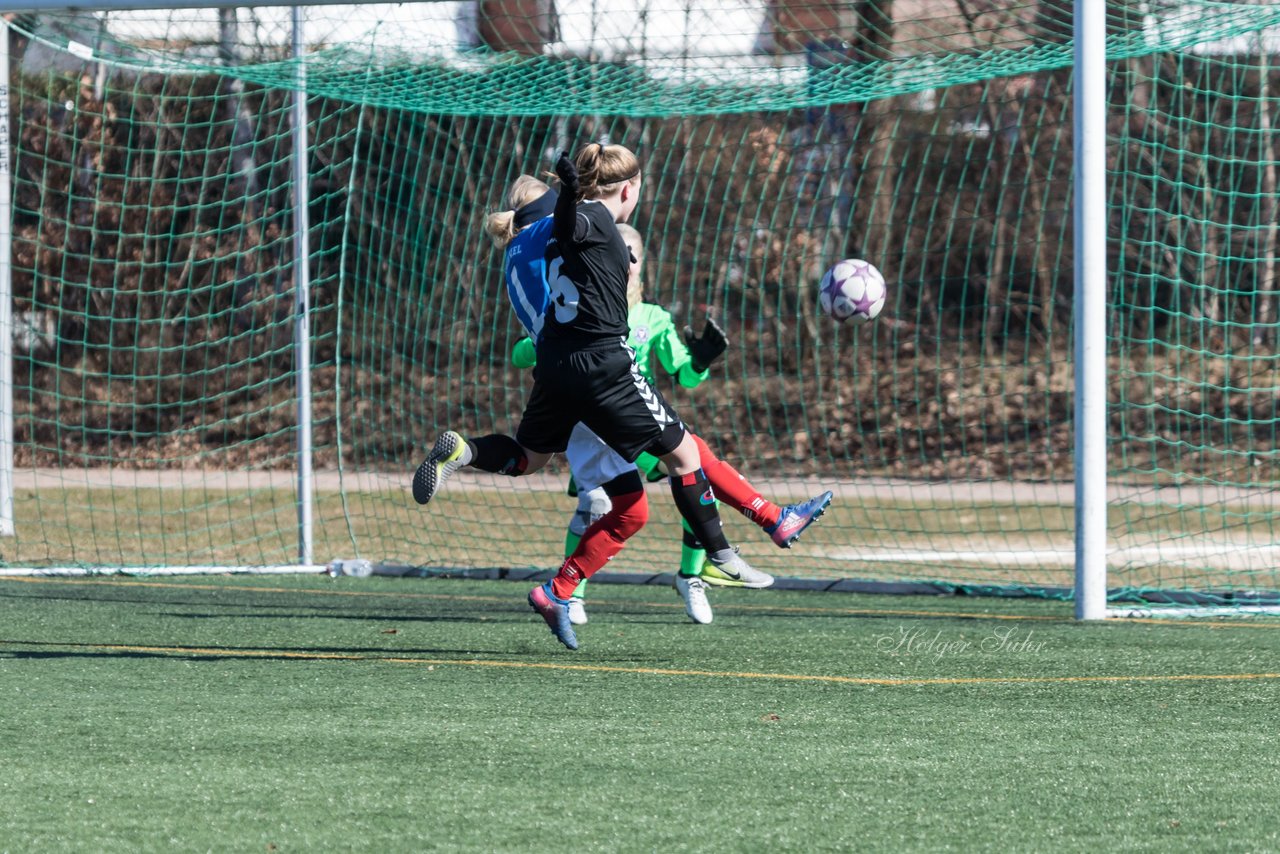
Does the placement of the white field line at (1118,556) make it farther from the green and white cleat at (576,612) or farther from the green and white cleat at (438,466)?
the green and white cleat at (438,466)

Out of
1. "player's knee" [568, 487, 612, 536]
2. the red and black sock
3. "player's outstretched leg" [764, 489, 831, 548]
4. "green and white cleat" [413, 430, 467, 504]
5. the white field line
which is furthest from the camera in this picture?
the white field line

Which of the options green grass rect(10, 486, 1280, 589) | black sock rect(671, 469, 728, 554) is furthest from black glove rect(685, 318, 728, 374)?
green grass rect(10, 486, 1280, 589)

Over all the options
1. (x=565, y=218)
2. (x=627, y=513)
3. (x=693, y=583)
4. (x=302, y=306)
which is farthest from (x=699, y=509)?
(x=302, y=306)

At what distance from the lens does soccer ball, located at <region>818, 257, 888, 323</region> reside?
6.80 meters

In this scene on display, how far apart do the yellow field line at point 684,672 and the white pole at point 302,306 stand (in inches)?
142

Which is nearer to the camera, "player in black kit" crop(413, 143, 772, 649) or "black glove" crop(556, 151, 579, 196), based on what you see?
"black glove" crop(556, 151, 579, 196)

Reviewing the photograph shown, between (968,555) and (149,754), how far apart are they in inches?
299

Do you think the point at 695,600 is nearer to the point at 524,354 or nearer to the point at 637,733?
the point at 524,354

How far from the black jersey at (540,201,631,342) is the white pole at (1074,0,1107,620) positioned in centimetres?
226

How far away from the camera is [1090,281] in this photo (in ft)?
22.1

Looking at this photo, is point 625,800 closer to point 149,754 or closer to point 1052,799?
point 1052,799

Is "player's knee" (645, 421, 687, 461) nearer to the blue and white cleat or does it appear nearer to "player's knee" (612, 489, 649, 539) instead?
"player's knee" (612, 489, 649, 539)

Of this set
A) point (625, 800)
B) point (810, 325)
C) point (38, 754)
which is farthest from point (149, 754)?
point (810, 325)

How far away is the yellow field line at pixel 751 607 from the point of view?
22.7 feet
